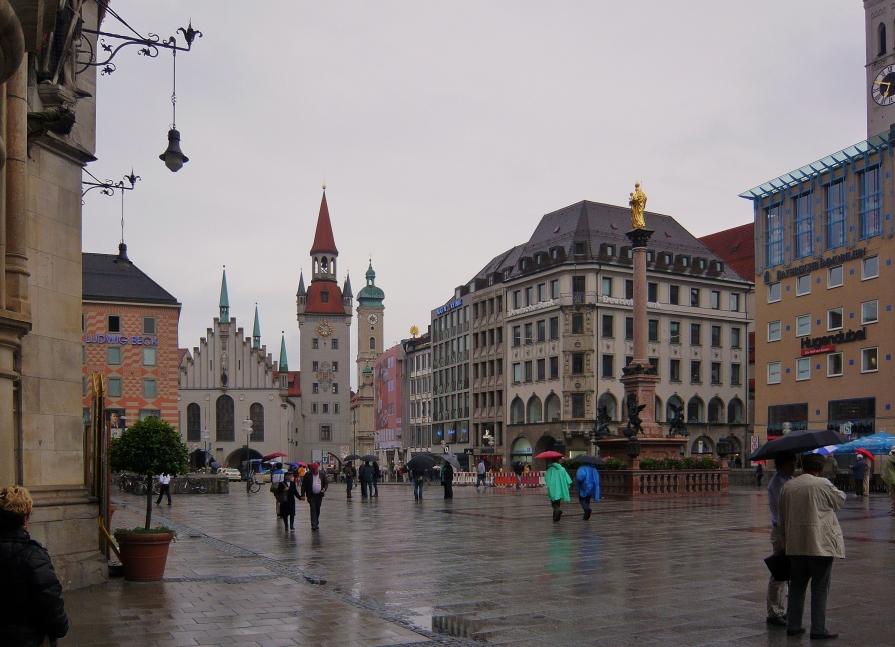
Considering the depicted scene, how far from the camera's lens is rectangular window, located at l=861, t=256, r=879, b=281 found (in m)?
54.9

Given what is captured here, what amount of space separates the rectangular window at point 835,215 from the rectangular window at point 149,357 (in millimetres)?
48665

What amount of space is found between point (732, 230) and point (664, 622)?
88.6m

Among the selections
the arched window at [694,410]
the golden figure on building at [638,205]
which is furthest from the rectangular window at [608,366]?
the golden figure on building at [638,205]

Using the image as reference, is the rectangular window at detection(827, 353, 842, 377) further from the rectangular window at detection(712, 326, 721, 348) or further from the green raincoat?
the green raincoat

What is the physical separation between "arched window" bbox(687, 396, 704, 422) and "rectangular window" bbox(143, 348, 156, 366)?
4086 centimetres

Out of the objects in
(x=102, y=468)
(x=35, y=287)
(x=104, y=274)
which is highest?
(x=104, y=274)

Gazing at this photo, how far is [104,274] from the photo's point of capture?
77875mm

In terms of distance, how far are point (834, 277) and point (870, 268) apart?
2.92 m

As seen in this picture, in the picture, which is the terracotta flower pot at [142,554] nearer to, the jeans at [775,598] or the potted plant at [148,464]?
the potted plant at [148,464]

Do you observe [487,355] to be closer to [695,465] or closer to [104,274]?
[104,274]

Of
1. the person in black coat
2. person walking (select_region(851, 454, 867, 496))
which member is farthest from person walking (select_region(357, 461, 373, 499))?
the person in black coat

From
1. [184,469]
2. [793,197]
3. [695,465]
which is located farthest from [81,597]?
[793,197]

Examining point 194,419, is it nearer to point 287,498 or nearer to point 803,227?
point 803,227

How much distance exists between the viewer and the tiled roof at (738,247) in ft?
289
